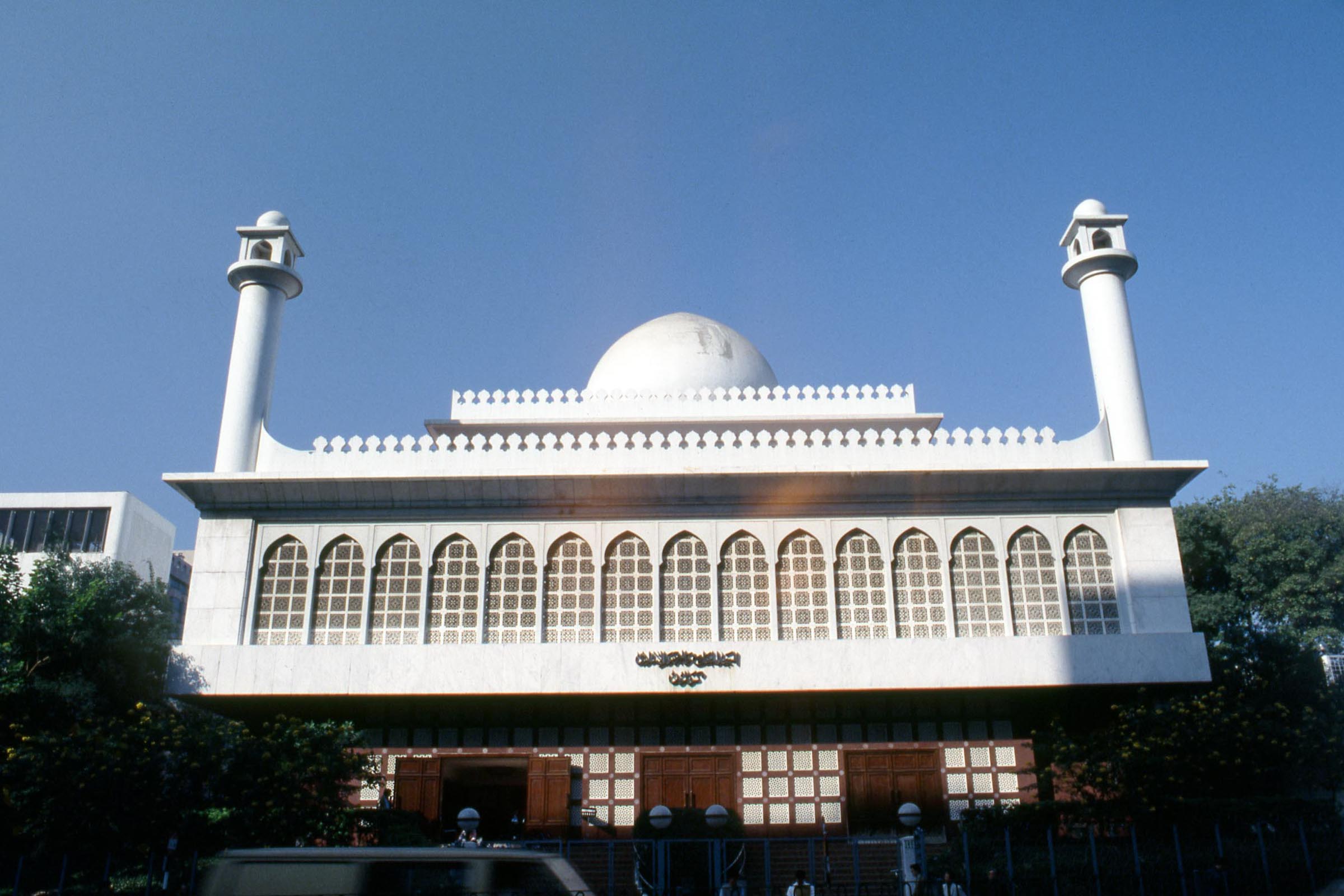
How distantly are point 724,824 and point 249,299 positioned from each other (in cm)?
1308

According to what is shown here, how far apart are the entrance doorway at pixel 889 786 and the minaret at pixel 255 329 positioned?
11.8 meters

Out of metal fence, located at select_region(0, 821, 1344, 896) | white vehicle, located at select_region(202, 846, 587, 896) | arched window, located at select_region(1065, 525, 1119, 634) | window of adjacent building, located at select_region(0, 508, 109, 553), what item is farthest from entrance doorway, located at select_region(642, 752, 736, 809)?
window of adjacent building, located at select_region(0, 508, 109, 553)

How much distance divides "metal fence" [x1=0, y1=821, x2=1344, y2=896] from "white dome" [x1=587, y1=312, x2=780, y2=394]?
40.6ft

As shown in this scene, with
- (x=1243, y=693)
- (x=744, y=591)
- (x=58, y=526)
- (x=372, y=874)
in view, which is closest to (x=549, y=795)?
(x=744, y=591)

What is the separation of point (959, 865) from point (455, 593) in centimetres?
928

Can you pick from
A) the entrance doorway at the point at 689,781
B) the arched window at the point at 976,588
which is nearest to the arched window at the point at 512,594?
the entrance doorway at the point at 689,781

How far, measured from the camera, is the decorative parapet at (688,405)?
24.8 metres

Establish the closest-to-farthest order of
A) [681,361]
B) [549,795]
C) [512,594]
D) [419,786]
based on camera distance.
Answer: [549,795], [419,786], [512,594], [681,361]

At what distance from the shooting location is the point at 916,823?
1827cm

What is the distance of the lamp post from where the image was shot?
14203 mm

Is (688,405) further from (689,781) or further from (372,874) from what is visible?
(372,874)

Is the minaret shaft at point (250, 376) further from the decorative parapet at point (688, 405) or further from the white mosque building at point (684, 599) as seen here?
the decorative parapet at point (688, 405)

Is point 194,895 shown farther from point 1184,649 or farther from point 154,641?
point 1184,649

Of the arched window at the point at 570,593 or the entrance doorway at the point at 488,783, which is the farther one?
the entrance doorway at the point at 488,783
